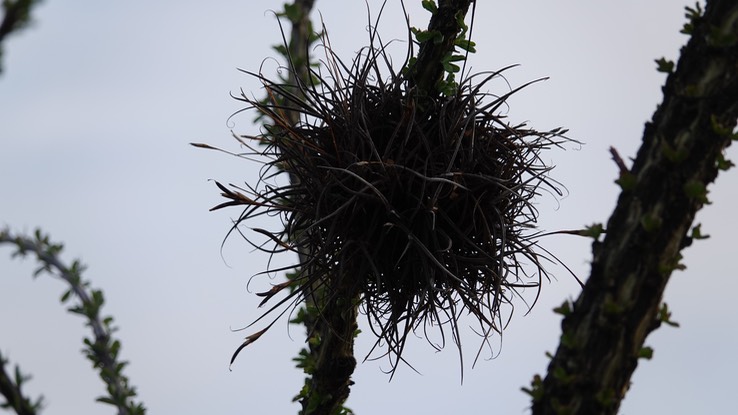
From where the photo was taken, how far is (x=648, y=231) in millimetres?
1829

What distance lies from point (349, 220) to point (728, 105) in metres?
1.12

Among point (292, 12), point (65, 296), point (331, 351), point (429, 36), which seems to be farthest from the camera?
point (292, 12)

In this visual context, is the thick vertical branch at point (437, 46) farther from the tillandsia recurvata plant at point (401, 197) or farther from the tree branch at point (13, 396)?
the tree branch at point (13, 396)

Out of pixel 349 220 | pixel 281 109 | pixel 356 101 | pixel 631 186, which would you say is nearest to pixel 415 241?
pixel 349 220

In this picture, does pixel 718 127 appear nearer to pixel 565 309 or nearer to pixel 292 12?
pixel 565 309

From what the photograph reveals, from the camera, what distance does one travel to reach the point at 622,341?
183cm

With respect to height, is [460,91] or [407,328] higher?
[460,91]

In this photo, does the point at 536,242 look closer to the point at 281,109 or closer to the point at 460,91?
the point at 460,91

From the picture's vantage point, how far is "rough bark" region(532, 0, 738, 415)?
5.98 ft

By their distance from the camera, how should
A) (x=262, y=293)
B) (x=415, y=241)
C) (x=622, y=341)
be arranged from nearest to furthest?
(x=622, y=341) → (x=415, y=241) → (x=262, y=293)

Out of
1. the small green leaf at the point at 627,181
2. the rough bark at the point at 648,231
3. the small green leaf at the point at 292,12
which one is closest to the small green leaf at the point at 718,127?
the rough bark at the point at 648,231

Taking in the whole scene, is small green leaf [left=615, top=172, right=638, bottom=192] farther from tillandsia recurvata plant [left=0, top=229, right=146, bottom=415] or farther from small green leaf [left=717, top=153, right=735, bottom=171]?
tillandsia recurvata plant [left=0, top=229, right=146, bottom=415]

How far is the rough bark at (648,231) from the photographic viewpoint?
5.98 feet

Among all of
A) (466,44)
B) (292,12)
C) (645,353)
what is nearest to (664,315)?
(645,353)
